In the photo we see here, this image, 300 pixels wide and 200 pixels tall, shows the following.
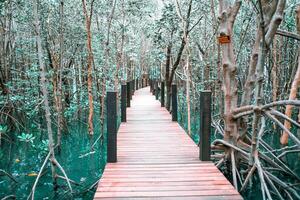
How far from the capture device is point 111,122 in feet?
16.8

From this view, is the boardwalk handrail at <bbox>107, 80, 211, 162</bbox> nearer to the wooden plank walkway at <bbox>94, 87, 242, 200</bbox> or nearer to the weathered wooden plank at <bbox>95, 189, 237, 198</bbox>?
the wooden plank walkway at <bbox>94, 87, 242, 200</bbox>

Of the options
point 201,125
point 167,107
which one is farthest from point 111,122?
point 167,107

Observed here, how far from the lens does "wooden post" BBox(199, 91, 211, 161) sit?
5.05 m

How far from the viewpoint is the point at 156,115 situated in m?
10.8

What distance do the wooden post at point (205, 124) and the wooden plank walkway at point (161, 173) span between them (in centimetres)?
16

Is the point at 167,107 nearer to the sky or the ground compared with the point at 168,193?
nearer to the sky

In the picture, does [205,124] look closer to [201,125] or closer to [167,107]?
[201,125]

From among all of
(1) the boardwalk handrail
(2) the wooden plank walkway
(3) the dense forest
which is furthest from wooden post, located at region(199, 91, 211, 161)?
(3) the dense forest

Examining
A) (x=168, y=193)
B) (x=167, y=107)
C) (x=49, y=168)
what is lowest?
A: (x=49, y=168)

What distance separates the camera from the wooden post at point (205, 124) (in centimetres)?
505

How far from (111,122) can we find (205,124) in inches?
55.4

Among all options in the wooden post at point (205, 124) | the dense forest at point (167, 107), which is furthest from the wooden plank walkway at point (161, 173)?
the dense forest at point (167, 107)

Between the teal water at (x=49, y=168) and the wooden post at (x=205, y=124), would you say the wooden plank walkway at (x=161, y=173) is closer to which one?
the wooden post at (x=205, y=124)

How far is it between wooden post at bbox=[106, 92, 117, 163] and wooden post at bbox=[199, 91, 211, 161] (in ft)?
4.26
